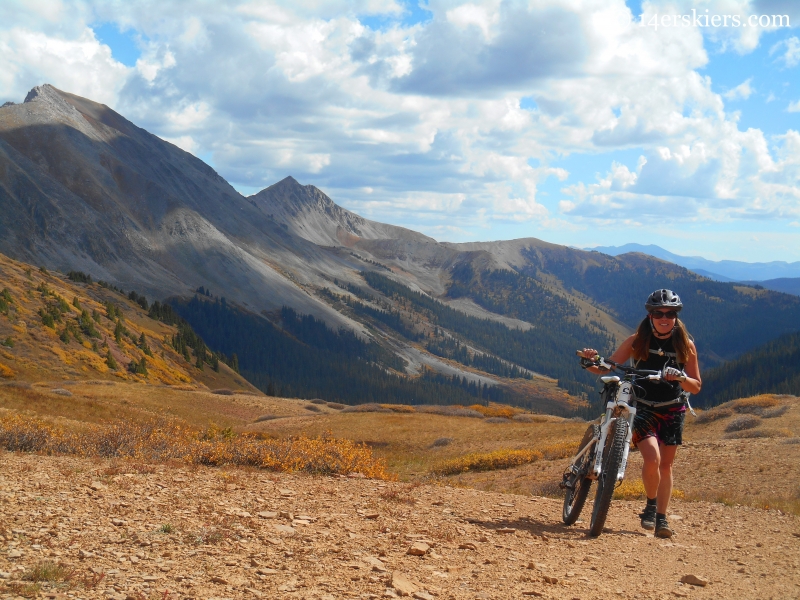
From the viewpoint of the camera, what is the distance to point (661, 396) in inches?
400

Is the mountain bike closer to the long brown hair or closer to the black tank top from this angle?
the black tank top

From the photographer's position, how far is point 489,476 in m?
22.5

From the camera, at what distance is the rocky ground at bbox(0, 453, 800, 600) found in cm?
666

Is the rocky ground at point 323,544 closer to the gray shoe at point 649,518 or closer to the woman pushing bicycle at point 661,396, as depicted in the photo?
the gray shoe at point 649,518

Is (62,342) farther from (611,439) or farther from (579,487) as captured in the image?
(611,439)

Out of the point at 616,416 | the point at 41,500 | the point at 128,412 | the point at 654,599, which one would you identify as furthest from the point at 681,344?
the point at 128,412

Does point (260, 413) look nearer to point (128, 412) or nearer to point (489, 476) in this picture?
point (128, 412)

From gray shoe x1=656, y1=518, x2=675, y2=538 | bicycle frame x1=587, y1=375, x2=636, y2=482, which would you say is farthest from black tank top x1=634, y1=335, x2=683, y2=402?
gray shoe x1=656, y1=518, x2=675, y2=538

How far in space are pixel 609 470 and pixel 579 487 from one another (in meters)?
1.06

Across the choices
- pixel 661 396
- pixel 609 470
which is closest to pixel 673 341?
pixel 661 396

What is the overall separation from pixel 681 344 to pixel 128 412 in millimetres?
29398

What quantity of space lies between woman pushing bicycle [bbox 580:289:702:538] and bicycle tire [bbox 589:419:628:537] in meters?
0.57

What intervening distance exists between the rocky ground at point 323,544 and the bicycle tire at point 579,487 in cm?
28

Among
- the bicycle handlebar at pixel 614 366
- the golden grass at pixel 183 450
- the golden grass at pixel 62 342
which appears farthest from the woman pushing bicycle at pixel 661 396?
the golden grass at pixel 62 342
